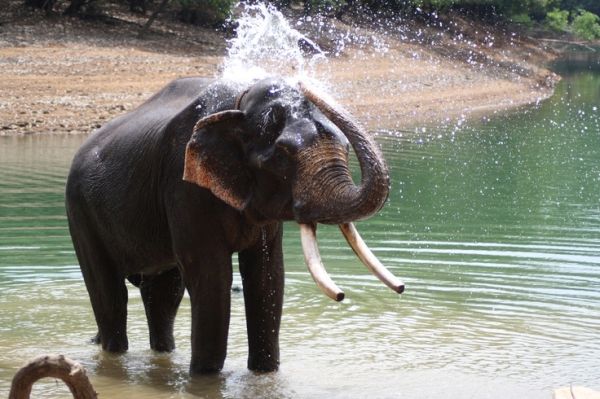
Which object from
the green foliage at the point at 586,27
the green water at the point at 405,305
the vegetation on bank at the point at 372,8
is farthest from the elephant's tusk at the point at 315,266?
the green foliage at the point at 586,27

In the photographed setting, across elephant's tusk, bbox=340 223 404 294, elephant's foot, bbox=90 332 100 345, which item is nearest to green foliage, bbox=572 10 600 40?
elephant's foot, bbox=90 332 100 345

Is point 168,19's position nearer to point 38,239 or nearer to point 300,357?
point 38,239

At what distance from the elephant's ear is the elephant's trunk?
501 millimetres

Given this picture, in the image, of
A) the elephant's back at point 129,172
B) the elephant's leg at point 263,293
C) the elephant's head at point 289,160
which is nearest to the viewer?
the elephant's head at point 289,160

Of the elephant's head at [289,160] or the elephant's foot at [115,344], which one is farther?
the elephant's foot at [115,344]

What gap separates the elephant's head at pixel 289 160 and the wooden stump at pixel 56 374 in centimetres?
207

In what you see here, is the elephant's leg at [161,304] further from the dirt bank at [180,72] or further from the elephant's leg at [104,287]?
the dirt bank at [180,72]

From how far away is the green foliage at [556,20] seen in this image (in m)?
70.1

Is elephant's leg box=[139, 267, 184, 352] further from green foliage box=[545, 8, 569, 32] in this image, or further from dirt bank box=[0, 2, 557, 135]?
green foliage box=[545, 8, 569, 32]

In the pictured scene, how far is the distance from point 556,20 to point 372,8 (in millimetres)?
27809

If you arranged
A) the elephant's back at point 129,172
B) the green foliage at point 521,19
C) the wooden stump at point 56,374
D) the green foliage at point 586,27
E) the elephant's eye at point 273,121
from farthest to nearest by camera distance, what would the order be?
1. the green foliage at point 586,27
2. the green foliage at point 521,19
3. the elephant's back at point 129,172
4. the elephant's eye at point 273,121
5. the wooden stump at point 56,374

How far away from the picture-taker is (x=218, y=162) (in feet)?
27.2

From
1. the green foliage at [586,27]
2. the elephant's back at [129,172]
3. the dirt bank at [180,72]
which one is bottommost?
the green foliage at [586,27]

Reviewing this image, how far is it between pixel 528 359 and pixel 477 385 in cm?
90
